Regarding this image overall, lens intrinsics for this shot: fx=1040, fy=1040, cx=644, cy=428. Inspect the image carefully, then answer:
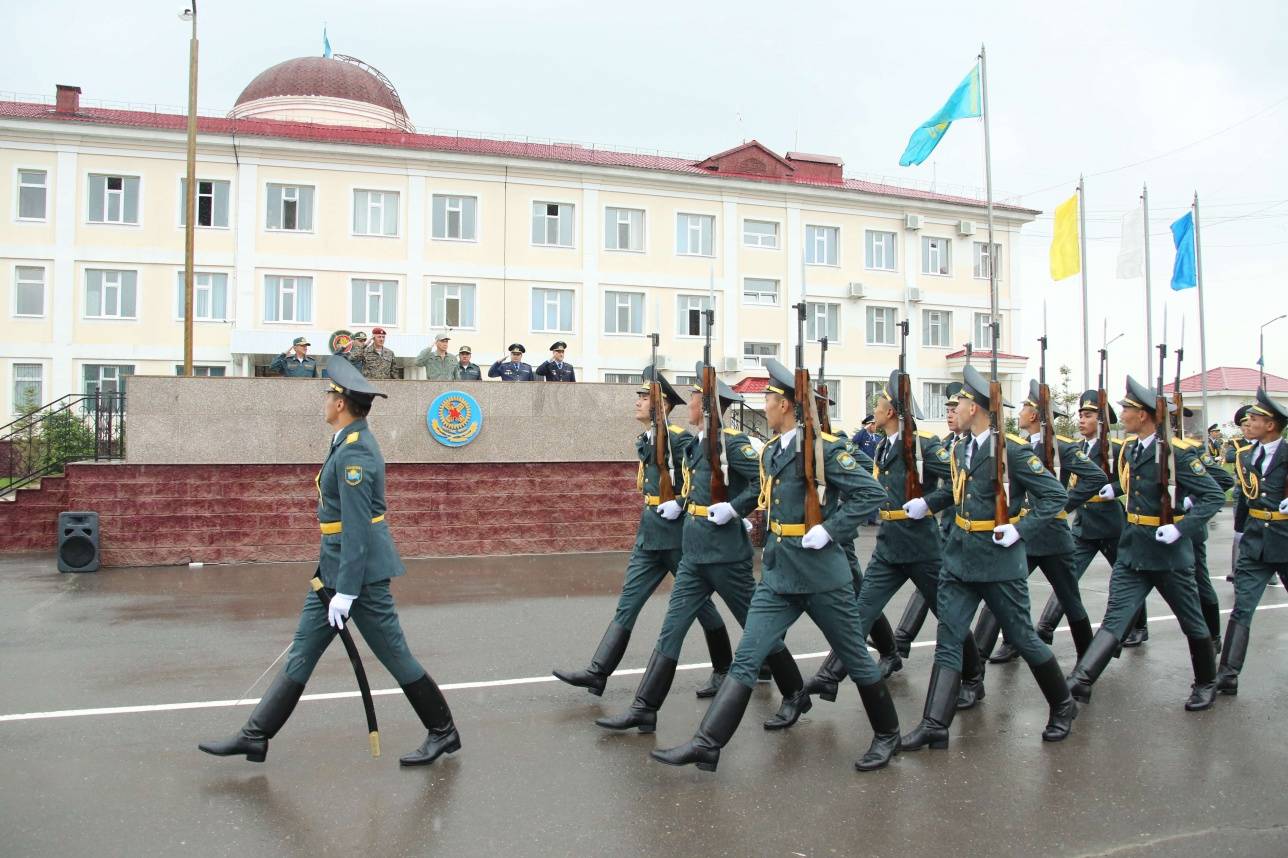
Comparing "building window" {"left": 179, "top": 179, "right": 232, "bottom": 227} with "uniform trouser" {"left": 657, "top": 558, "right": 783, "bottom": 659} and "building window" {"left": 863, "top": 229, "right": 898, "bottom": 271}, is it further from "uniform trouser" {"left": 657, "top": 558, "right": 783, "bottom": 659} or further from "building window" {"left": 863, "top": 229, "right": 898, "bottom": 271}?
"uniform trouser" {"left": 657, "top": 558, "right": 783, "bottom": 659}

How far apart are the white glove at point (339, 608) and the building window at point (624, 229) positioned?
30.0m

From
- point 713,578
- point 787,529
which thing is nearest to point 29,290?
point 713,578

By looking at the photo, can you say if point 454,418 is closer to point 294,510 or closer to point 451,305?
point 294,510

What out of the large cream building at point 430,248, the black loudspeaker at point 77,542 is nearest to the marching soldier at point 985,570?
the black loudspeaker at point 77,542

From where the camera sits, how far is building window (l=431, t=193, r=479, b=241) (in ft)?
106

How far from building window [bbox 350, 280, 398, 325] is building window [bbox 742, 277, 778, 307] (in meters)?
11.8

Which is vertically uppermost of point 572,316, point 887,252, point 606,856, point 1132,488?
point 887,252

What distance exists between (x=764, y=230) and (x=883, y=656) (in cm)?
3064

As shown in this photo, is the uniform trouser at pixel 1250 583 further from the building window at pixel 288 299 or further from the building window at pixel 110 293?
the building window at pixel 110 293

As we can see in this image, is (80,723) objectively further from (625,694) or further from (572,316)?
(572,316)

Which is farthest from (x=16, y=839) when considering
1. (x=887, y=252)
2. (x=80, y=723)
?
(x=887, y=252)

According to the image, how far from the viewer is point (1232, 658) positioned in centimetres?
653

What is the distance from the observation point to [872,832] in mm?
4234

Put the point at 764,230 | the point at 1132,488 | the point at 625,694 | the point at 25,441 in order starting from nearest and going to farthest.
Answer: the point at 625,694, the point at 1132,488, the point at 25,441, the point at 764,230
